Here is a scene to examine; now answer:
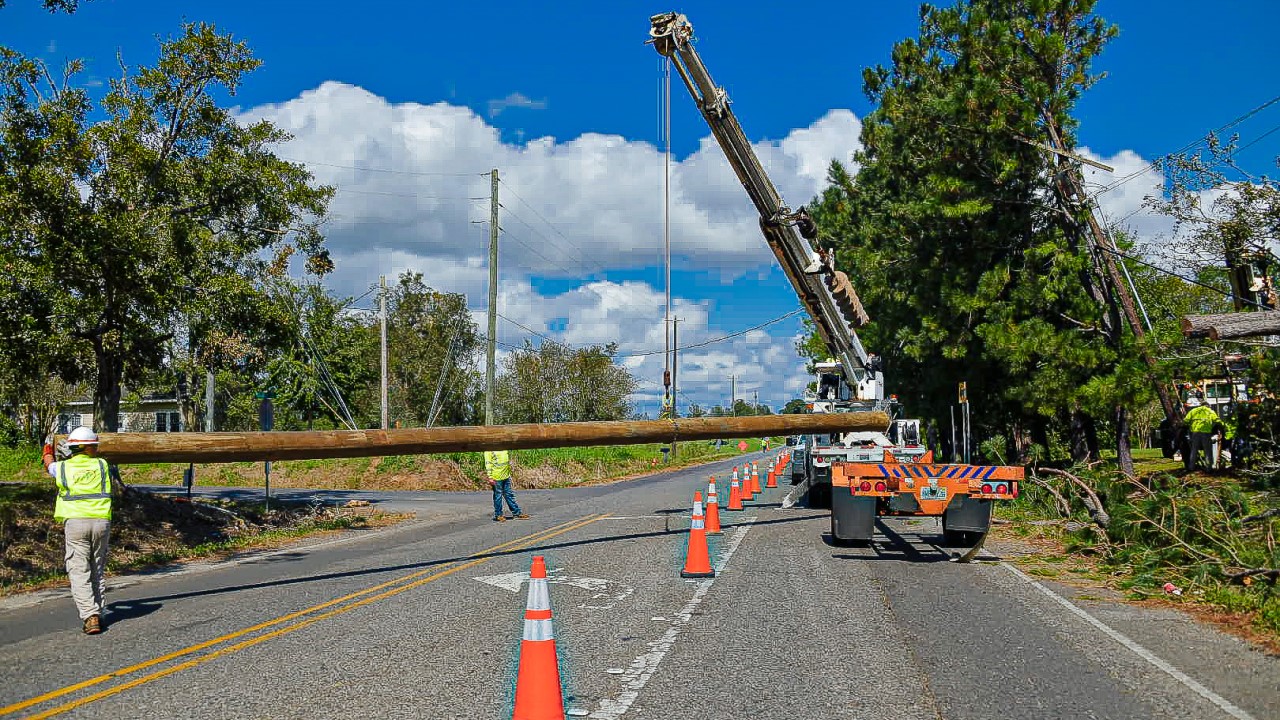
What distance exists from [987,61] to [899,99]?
7813mm

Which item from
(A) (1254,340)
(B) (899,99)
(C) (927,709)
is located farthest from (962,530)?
(B) (899,99)

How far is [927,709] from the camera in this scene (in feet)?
19.2

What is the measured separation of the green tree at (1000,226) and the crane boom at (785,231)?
3389mm

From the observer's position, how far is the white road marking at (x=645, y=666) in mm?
5805

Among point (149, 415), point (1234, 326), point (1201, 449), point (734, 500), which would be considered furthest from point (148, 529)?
point (149, 415)

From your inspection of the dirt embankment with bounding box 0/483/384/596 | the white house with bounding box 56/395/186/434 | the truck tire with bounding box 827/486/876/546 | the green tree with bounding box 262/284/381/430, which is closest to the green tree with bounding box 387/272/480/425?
the green tree with bounding box 262/284/381/430

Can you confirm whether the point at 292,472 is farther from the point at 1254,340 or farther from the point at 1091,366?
the point at 1254,340

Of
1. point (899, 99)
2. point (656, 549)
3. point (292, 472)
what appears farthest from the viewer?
point (292, 472)

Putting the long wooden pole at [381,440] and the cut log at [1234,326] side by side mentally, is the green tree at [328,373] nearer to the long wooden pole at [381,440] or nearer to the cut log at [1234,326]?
the long wooden pole at [381,440]

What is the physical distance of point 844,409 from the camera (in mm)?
19531

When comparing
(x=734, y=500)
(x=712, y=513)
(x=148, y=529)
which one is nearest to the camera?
(x=712, y=513)

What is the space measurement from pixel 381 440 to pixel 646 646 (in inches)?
218

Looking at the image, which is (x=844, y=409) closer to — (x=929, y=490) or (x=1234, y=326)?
(x=929, y=490)

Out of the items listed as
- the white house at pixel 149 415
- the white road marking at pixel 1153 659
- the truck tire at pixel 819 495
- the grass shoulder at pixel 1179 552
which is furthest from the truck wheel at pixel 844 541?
the white house at pixel 149 415
